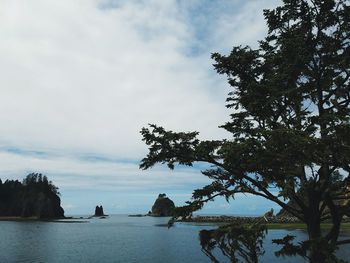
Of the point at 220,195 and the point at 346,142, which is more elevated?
the point at 346,142

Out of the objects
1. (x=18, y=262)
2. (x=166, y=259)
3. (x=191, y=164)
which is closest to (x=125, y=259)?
(x=166, y=259)

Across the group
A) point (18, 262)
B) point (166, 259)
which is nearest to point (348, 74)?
point (166, 259)

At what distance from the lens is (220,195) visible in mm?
18484

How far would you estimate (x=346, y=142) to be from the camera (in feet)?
44.8

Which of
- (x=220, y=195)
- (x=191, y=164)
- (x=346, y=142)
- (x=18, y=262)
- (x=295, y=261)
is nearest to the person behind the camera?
(x=346, y=142)

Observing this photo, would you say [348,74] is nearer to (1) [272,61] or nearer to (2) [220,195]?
(1) [272,61]

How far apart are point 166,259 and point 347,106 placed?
4256cm

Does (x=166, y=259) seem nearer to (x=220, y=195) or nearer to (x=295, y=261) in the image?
(x=295, y=261)

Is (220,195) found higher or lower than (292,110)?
lower

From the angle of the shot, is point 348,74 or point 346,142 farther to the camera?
point 348,74

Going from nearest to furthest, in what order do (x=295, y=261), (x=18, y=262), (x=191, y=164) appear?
(x=191, y=164) → (x=295, y=261) → (x=18, y=262)

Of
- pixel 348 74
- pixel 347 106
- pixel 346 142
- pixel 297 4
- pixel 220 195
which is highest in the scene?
pixel 297 4

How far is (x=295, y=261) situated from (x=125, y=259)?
75.9 feet

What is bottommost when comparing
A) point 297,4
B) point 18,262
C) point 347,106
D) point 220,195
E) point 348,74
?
point 18,262
